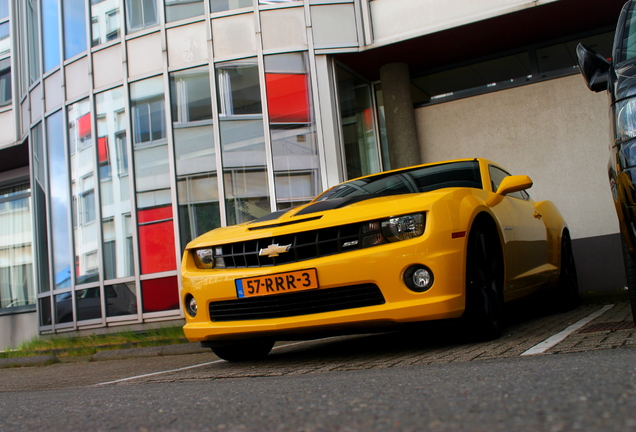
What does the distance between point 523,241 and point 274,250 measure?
82.0 inches

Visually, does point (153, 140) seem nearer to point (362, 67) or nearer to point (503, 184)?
point (362, 67)

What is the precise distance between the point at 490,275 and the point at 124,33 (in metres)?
8.65

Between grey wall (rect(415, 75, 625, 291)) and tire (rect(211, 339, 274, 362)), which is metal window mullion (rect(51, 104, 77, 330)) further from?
tire (rect(211, 339, 274, 362))

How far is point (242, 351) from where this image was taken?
16.1ft

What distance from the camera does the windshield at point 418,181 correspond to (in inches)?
195

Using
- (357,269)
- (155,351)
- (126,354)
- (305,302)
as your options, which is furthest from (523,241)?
(126,354)

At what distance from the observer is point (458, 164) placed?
5.27 m

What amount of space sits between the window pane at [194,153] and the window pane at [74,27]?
88.3 inches

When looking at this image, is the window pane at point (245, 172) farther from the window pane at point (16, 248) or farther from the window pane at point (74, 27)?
the window pane at point (16, 248)

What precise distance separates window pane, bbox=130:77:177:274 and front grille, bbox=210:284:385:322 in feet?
19.9

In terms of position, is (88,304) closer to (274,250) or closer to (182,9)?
(182,9)

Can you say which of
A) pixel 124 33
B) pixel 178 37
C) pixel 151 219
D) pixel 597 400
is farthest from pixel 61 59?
pixel 597 400

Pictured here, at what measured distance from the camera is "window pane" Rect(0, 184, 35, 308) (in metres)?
15.5

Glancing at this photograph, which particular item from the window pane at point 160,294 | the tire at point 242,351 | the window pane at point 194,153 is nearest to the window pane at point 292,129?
the window pane at point 194,153
